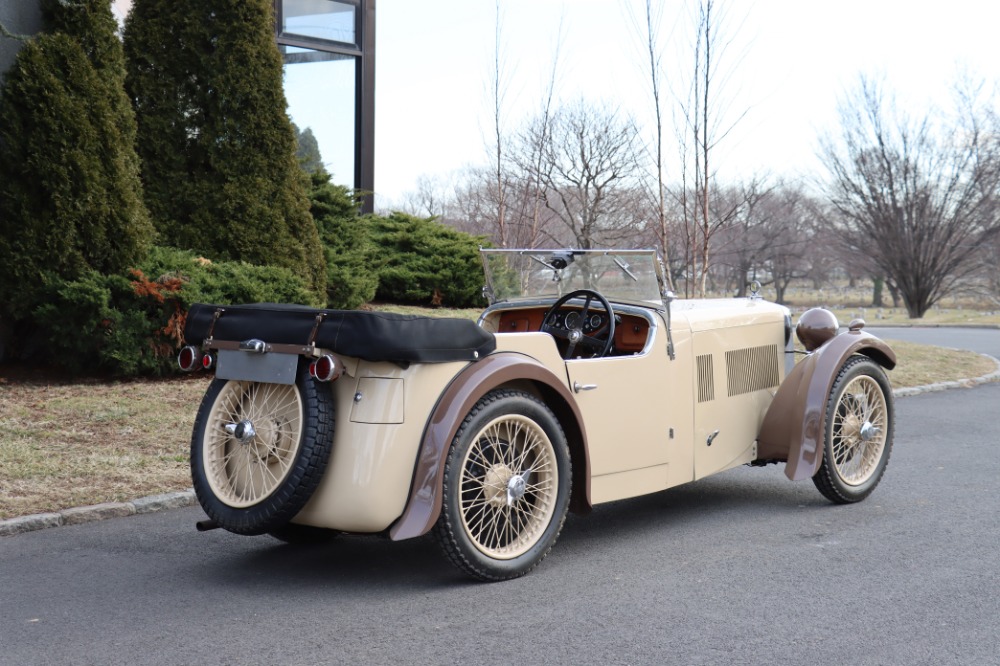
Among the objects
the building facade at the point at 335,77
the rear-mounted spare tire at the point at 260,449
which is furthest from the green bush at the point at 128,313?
the building facade at the point at 335,77

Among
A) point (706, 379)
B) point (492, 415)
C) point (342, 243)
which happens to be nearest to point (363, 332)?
point (492, 415)

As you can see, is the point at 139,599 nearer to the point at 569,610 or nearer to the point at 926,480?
the point at 569,610

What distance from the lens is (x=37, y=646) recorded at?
3506 millimetres

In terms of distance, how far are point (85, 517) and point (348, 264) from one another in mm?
7023

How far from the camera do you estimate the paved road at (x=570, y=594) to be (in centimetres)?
346

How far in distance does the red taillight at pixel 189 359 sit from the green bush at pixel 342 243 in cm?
716

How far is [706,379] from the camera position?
A: 17.7 feet

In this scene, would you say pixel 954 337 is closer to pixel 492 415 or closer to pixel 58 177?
pixel 58 177

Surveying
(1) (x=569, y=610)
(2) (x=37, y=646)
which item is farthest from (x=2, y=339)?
(1) (x=569, y=610)

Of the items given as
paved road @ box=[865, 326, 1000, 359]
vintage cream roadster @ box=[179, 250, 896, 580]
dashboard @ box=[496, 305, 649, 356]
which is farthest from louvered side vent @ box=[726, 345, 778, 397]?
paved road @ box=[865, 326, 1000, 359]

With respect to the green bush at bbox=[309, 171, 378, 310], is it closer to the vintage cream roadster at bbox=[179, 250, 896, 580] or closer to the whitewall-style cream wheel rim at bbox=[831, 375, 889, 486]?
the vintage cream roadster at bbox=[179, 250, 896, 580]

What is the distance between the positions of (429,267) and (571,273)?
9149 millimetres

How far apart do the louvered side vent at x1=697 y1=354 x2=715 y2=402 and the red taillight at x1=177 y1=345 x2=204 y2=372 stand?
2.57 meters

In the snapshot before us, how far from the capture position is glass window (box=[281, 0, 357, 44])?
588 inches
